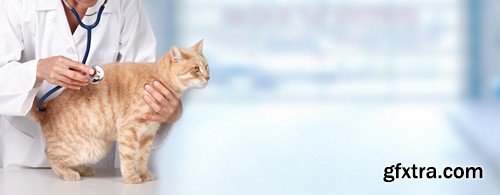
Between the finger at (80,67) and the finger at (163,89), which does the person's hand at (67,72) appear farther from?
the finger at (163,89)

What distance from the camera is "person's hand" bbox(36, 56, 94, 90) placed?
60.5 inches

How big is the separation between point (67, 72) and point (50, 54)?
296 mm

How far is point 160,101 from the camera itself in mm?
1654

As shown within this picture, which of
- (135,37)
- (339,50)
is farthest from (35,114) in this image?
(339,50)

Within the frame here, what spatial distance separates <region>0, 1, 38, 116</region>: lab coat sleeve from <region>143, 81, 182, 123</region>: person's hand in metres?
0.25

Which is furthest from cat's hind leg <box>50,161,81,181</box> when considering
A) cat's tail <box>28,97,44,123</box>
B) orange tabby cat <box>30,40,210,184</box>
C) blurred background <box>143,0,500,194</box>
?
blurred background <box>143,0,500,194</box>

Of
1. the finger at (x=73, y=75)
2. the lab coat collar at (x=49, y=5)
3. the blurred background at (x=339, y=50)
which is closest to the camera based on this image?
the finger at (x=73, y=75)

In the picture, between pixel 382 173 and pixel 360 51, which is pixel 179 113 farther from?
pixel 360 51

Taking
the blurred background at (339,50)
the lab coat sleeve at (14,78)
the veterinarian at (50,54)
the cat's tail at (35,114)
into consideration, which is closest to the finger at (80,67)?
the veterinarian at (50,54)

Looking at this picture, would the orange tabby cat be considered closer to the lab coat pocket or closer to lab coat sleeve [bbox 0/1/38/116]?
lab coat sleeve [bbox 0/1/38/116]

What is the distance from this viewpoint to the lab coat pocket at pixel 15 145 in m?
1.88

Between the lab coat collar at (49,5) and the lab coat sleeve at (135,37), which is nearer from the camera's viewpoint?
the lab coat collar at (49,5)

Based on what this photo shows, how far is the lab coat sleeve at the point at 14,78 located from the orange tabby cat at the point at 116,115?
8 centimetres

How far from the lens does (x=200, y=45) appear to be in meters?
1.76
